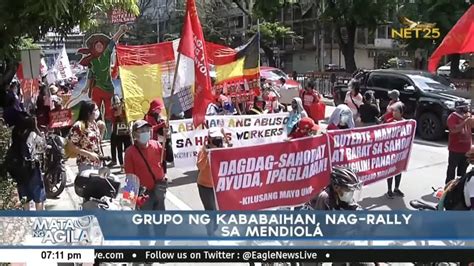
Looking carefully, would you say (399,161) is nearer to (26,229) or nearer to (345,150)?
(345,150)

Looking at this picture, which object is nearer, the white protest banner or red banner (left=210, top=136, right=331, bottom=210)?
red banner (left=210, top=136, right=331, bottom=210)

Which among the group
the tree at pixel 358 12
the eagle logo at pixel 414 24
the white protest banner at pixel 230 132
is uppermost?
the tree at pixel 358 12

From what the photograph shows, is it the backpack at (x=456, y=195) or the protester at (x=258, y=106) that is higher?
the backpack at (x=456, y=195)

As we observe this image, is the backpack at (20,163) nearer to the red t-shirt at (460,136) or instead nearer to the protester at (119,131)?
the protester at (119,131)

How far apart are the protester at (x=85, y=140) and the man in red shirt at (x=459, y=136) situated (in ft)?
17.2

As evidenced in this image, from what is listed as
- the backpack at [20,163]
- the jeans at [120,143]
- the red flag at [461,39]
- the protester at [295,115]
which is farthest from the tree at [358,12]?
the backpack at [20,163]

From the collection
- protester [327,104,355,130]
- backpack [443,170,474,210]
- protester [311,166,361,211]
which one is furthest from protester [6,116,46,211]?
backpack [443,170,474,210]

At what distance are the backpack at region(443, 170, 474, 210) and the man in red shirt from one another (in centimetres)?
387

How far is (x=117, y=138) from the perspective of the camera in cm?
1225

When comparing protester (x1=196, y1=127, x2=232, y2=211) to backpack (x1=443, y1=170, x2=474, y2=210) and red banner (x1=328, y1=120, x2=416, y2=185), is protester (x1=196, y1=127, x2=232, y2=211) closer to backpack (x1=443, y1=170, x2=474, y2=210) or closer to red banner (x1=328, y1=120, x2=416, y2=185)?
red banner (x1=328, y1=120, x2=416, y2=185)

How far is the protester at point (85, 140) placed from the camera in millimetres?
7980

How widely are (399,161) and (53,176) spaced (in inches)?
213

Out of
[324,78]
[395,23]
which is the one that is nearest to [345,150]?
[324,78]

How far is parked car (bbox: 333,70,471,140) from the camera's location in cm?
1554
